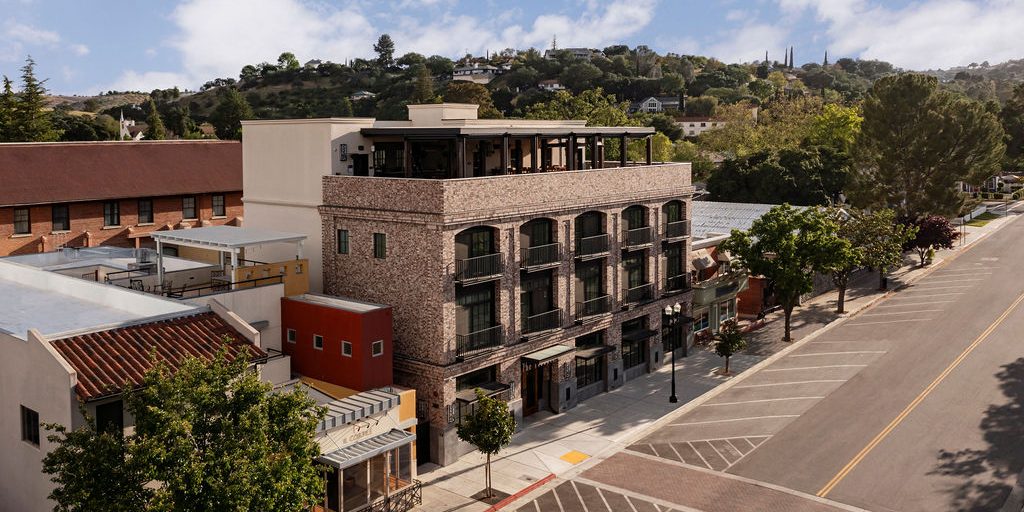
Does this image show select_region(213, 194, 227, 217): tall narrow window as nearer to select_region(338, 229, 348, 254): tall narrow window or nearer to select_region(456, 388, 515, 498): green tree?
select_region(338, 229, 348, 254): tall narrow window

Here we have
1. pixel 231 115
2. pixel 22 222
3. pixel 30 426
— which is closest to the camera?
pixel 30 426

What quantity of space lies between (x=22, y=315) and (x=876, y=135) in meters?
72.6

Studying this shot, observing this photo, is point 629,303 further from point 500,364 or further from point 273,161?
point 273,161

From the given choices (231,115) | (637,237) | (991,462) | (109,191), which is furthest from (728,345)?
(231,115)

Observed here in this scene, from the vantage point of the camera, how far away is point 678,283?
51.2m

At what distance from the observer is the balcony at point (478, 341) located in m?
36.6

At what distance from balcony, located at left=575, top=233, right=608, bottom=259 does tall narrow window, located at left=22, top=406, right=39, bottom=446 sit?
2498 cm

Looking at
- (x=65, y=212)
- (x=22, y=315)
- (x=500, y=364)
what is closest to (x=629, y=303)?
(x=500, y=364)

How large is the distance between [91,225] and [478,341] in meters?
28.5

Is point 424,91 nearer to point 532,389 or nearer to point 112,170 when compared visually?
point 112,170

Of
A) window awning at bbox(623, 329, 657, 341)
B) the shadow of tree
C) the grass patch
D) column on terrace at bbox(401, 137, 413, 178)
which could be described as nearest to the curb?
window awning at bbox(623, 329, 657, 341)

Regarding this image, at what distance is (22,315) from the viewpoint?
102 ft

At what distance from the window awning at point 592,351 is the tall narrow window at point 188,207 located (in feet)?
95.4

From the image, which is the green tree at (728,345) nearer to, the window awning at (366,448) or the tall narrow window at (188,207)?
the window awning at (366,448)
